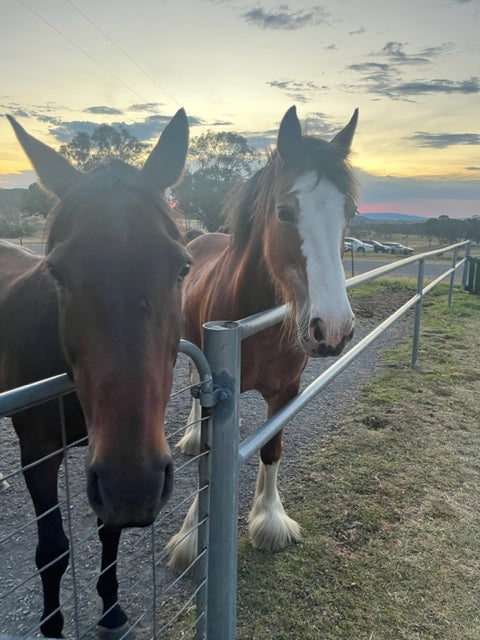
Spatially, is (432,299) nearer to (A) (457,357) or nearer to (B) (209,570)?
(A) (457,357)

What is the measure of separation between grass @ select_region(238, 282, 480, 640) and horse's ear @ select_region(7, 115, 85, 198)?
220 cm

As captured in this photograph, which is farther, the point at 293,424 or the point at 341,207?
the point at 293,424

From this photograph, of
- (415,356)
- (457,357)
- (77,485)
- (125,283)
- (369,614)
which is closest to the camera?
(125,283)

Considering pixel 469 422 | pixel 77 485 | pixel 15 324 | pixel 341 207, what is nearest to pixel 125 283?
pixel 15 324

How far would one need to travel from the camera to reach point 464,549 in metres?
2.81

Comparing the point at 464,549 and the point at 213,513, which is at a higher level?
the point at 213,513

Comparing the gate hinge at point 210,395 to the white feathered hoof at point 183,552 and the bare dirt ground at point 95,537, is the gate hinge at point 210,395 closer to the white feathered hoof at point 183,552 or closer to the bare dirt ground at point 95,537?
the bare dirt ground at point 95,537

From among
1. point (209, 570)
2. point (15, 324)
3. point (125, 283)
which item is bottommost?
point (209, 570)

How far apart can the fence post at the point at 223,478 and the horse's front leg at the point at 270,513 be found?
126 centimetres

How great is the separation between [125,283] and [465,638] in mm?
2378

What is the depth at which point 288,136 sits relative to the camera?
8.43 feet

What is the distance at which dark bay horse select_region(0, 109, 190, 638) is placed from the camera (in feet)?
3.43

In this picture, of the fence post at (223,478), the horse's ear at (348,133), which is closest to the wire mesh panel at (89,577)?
the fence post at (223,478)

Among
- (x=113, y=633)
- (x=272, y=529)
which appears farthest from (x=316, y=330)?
(x=113, y=633)
